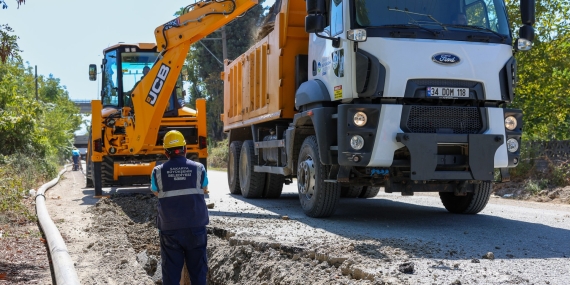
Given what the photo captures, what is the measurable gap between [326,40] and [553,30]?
919 centimetres

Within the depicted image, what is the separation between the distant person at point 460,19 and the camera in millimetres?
8911

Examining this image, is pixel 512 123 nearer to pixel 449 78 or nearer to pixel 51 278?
pixel 449 78

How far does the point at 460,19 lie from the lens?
29.5 feet

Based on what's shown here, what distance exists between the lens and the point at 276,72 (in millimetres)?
11336

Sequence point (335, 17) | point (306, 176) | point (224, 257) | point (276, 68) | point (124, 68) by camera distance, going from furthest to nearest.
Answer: point (124, 68) → point (276, 68) → point (306, 176) → point (335, 17) → point (224, 257)

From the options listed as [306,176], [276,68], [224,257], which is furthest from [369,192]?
[224,257]

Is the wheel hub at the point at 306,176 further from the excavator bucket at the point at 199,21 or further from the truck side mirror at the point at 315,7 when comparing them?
the excavator bucket at the point at 199,21

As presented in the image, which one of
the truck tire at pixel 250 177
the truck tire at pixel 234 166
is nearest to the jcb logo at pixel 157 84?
the truck tire at pixel 250 177

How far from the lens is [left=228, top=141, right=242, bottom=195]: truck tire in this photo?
14.9 metres

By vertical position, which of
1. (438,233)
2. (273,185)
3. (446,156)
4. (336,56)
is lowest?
(438,233)

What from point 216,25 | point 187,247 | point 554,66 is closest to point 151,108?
point 216,25

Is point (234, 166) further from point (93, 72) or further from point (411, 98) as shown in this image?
point (411, 98)

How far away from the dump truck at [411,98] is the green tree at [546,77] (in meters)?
6.93

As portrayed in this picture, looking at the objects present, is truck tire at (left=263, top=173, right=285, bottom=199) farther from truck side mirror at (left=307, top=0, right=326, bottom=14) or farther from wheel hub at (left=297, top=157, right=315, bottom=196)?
truck side mirror at (left=307, top=0, right=326, bottom=14)
